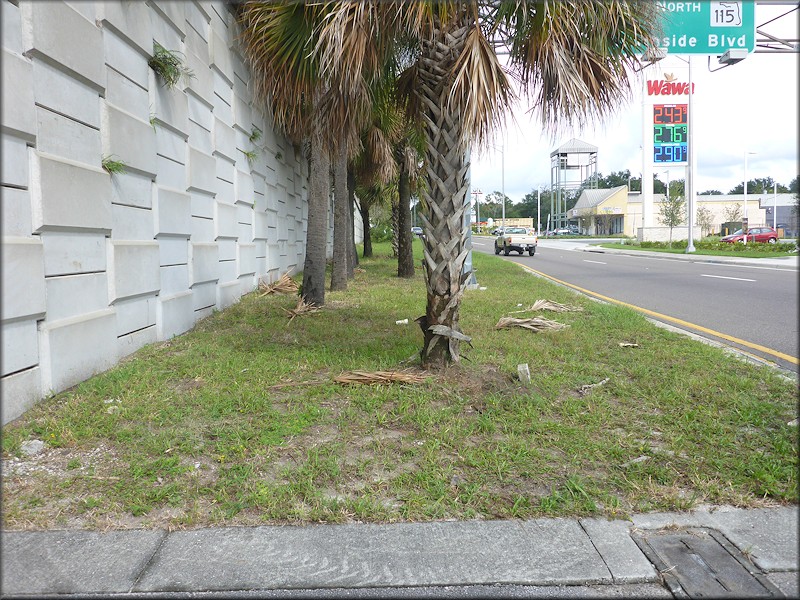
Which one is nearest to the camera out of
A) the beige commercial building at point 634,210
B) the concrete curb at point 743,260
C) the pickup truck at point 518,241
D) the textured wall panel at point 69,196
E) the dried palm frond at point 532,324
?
the textured wall panel at point 69,196

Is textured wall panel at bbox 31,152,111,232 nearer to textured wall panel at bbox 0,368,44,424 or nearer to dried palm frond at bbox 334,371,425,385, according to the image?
textured wall panel at bbox 0,368,44,424

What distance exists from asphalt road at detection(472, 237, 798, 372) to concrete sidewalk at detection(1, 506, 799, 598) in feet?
12.5

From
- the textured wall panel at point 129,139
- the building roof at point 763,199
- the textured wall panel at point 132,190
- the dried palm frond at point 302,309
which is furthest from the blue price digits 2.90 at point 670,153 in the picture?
the textured wall panel at point 132,190

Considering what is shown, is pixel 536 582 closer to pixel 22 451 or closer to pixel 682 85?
pixel 22 451

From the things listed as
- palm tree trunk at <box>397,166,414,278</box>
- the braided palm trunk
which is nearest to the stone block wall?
the braided palm trunk

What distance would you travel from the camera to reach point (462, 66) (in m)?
4.52

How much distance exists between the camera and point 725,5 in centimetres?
1307

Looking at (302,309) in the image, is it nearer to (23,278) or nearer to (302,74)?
(302,74)

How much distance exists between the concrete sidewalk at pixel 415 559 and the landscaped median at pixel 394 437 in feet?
0.45

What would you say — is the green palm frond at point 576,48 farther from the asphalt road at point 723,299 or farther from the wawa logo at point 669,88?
the wawa logo at point 669,88

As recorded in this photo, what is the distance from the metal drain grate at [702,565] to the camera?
231 centimetres

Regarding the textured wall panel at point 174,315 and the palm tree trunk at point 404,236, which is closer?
the textured wall panel at point 174,315

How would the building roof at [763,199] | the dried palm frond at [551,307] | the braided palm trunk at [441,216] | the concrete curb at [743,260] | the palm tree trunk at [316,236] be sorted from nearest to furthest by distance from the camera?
the braided palm trunk at [441,216], the dried palm frond at [551,307], the palm tree trunk at [316,236], the concrete curb at [743,260], the building roof at [763,199]

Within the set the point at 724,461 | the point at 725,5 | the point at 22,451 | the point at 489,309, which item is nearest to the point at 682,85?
the point at 725,5
